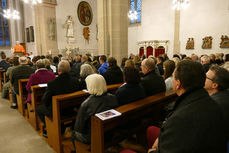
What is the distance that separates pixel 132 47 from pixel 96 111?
16655 mm

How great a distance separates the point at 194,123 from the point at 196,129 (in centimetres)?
4

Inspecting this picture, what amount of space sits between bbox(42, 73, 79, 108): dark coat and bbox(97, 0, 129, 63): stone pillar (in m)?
5.19

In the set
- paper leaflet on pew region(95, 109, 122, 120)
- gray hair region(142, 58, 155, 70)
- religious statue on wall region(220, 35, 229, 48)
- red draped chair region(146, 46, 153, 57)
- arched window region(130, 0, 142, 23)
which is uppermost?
arched window region(130, 0, 142, 23)

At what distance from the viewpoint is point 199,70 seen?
134 cm

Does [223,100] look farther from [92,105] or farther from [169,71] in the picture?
[169,71]

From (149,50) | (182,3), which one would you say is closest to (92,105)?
(182,3)

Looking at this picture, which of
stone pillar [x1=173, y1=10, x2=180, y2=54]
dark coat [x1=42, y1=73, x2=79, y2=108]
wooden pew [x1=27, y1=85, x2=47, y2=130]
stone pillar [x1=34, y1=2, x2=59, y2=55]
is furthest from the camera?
stone pillar [x1=173, y1=10, x2=180, y2=54]

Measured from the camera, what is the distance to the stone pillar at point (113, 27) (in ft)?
26.3

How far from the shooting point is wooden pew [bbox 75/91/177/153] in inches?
82.8

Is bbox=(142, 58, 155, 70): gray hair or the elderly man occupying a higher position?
bbox=(142, 58, 155, 70): gray hair

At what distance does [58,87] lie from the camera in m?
3.18

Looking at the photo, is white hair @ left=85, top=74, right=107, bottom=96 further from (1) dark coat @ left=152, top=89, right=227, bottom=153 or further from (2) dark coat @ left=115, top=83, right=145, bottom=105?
(1) dark coat @ left=152, top=89, right=227, bottom=153

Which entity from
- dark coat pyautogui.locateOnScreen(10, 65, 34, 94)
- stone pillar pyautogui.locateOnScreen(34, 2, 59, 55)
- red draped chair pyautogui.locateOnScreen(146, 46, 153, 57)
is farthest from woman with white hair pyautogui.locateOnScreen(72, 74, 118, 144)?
red draped chair pyautogui.locateOnScreen(146, 46, 153, 57)

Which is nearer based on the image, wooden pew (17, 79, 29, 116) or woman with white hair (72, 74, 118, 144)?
woman with white hair (72, 74, 118, 144)
